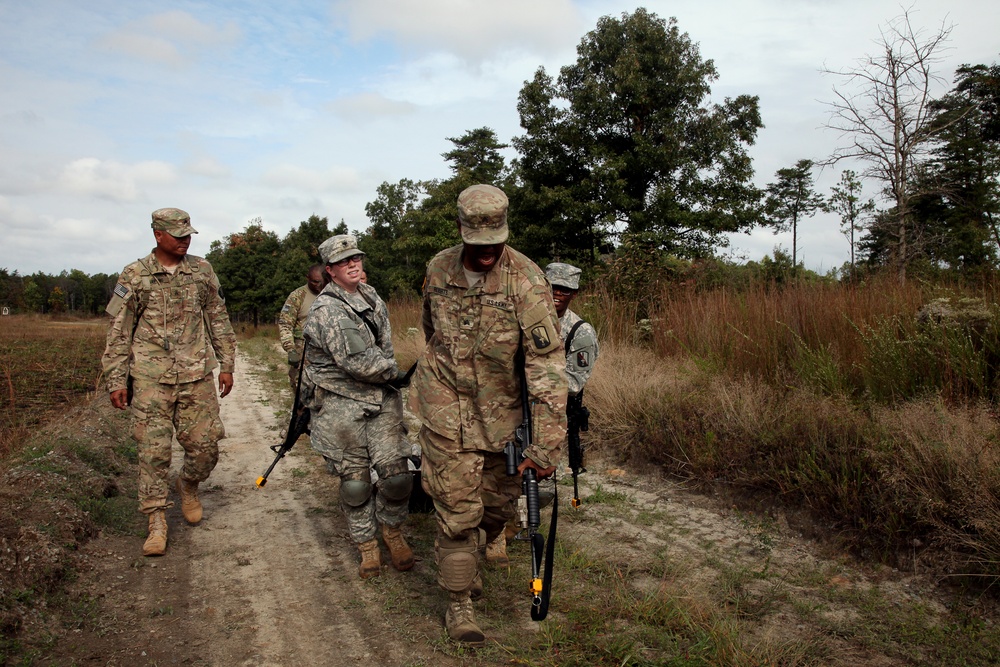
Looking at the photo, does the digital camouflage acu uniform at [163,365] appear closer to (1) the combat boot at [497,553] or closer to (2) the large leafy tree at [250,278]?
(1) the combat boot at [497,553]

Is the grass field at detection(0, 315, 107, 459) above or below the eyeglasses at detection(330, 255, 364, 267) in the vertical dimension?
below

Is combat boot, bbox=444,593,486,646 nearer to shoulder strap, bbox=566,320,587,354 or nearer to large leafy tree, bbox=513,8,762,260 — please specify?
shoulder strap, bbox=566,320,587,354

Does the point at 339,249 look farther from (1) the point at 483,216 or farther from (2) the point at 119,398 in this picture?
(2) the point at 119,398

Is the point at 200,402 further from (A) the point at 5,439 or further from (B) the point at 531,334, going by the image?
(A) the point at 5,439

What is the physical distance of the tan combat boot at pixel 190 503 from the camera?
17.8 feet

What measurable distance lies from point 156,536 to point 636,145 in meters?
22.1

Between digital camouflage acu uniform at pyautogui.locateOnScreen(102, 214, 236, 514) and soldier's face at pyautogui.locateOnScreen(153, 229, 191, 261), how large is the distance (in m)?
0.11

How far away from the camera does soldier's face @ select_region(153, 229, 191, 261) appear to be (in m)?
5.07

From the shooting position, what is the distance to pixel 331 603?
4.06 metres


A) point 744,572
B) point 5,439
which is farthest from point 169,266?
point 744,572

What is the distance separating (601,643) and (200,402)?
11.6 feet

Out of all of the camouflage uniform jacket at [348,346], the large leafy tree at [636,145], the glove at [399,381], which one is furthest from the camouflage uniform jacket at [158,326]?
the large leafy tree at [636,145]

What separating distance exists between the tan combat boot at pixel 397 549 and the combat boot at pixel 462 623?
2.85 feet

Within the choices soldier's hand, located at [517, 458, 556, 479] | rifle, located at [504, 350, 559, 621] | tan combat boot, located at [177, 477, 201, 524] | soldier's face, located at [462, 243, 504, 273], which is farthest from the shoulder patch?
tan combat boot, located at [177, 477, 201, 524]
